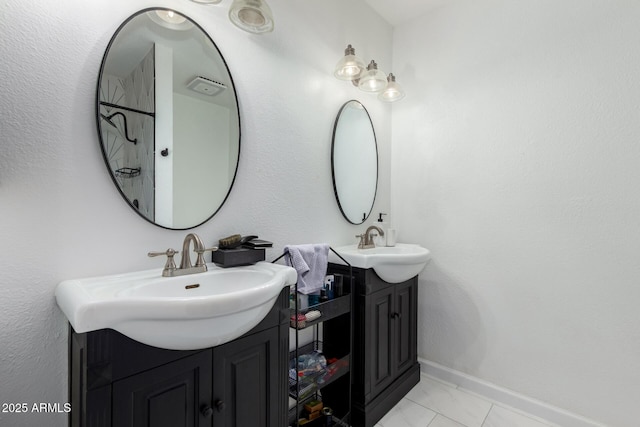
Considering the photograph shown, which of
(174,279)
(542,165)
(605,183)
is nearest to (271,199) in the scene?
(174,279)

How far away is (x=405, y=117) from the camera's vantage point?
2.38 metres

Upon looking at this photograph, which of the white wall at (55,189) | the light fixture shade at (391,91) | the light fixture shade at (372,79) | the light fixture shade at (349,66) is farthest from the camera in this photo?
the light fixture shade at (391,91)

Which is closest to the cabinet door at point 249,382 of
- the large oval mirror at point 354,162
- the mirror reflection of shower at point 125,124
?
the mirror reflection of shower at point 125,124

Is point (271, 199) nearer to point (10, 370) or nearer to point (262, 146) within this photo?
point (262, 146)

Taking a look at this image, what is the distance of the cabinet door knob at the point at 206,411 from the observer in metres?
0.93

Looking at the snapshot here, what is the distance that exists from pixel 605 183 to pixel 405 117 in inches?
51.0

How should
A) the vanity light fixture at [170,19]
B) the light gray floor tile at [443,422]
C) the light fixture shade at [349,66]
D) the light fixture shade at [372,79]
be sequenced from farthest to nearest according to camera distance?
the light fixture shade at [372,79], the light fixture shade at [349,66], the light gray floor tile at [443,422], the vanity light fixture at [170,19]

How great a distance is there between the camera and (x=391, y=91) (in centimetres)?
207

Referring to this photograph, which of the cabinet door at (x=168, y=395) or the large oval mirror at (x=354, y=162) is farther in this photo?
the large oval mirror at (x=354, y=162)

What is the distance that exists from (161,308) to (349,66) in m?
1.64

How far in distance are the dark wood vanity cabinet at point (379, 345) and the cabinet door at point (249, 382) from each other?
60 cm

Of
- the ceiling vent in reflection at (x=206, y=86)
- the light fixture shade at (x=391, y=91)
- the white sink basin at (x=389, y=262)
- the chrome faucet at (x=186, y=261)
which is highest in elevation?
the light fixture shade at (x=391, y=91)

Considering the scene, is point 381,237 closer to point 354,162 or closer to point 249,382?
point 354,162

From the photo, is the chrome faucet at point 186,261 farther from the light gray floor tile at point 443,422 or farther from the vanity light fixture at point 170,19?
the light gray floor tile at point 443,422
